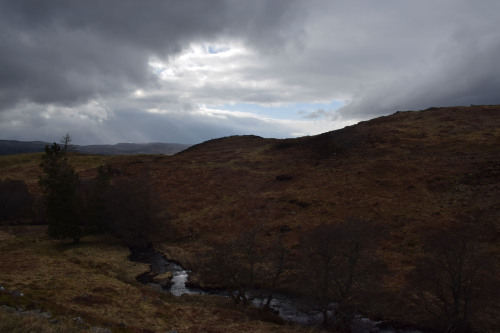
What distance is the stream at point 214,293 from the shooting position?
26625mm

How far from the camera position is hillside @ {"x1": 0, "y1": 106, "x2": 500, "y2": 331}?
1595 inches

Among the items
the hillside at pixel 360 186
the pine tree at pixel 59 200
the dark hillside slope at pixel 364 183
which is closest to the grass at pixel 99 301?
the pine tree at pixel 59 200

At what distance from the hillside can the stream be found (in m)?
1.68

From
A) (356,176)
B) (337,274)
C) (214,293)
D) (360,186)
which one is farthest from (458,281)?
(356,176)

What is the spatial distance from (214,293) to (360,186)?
35.3 metres

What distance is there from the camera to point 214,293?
34344 mm

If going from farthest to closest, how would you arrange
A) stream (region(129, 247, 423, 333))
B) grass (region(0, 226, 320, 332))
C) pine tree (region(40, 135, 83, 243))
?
pine tree (region(40, 135, 83, 243))
stream (region(129, 247, 423, 333))
grass (region(0, 226, 320, 332))

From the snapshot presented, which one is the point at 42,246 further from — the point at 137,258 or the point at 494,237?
the point at 494,237

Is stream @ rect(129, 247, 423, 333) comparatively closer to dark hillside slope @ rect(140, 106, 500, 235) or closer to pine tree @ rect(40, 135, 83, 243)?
pine tree @ rect(40, 135, 83, 243)

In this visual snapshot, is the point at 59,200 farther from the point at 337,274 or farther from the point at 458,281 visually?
the point at 458,281

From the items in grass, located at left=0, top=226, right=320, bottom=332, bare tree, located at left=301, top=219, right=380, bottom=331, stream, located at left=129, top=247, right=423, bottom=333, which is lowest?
stream, located at left=129, top=247, right=423, bottom=333

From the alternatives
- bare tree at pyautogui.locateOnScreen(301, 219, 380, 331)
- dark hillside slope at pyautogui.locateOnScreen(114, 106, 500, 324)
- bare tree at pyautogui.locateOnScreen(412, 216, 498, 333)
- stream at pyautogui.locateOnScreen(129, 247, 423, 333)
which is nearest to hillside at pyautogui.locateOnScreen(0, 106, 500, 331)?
dark hillside slope at pyautogui.locateOnScreen(114, 106, 500, 324)

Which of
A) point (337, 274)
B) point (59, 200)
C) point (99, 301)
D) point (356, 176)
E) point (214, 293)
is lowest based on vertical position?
point (214, 293)

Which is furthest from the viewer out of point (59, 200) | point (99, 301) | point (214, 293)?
point (59, 200)
